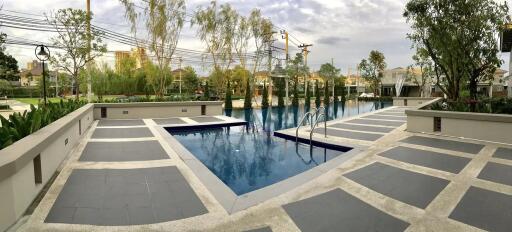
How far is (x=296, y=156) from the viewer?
835 cm

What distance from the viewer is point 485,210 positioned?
389 centimetres

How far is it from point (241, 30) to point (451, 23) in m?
18.7

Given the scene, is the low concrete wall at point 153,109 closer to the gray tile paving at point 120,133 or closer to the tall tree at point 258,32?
the gray tile paving at point 120,133

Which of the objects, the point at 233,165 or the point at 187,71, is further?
the point at 187,71

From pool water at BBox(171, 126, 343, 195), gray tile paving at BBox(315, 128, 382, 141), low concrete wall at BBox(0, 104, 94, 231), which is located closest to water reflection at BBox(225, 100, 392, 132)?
pool water at BBox(171, 126, 343, 195)

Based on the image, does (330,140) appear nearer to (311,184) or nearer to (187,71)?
(311,184)

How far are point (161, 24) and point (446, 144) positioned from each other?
1711cm

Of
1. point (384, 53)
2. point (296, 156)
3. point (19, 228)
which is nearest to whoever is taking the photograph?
point (19, 228)

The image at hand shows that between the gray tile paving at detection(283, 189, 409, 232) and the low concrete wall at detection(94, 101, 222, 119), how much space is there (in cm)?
1179

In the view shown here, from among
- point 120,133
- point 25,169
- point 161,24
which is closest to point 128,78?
point 161,24

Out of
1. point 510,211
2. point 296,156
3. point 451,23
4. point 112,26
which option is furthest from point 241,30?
point 510,211

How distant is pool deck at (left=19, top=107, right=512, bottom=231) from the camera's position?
3480 mm

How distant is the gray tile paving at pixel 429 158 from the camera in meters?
5.95

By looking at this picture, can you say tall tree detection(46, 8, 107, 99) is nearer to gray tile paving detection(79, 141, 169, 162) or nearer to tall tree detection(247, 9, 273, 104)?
gray tile paving detection(79, 141, 169, 162)
